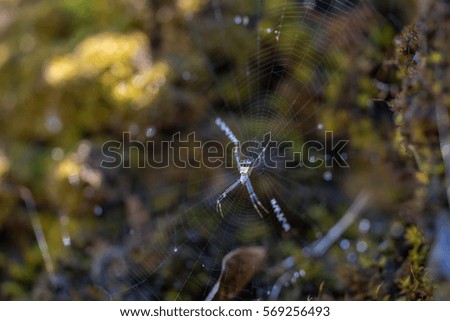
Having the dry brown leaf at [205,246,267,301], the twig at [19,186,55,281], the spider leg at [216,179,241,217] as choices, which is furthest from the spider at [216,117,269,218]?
the twig at [19,186,55,281]

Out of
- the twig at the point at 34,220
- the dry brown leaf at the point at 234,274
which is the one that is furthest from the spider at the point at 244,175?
the twig at the point at 34,220

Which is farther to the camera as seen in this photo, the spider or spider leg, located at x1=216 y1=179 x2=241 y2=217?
spider leg, located at x1=216 y1=179 x2=241 y2=217

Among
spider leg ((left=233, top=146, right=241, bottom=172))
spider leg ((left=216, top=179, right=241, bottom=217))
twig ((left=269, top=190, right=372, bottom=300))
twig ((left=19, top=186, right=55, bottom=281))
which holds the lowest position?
twig ((left=19, top=186, right=55, bottom=281))

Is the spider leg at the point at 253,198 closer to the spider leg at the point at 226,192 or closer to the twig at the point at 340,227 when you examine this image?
the spider leg at the point at 226,192

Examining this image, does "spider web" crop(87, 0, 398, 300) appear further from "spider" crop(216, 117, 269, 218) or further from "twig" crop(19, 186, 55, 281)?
"twig" crop(19, 186, 55, 281)

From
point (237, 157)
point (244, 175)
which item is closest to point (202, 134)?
point (237, 157)

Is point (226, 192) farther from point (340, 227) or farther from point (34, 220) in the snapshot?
point (34, 220)
